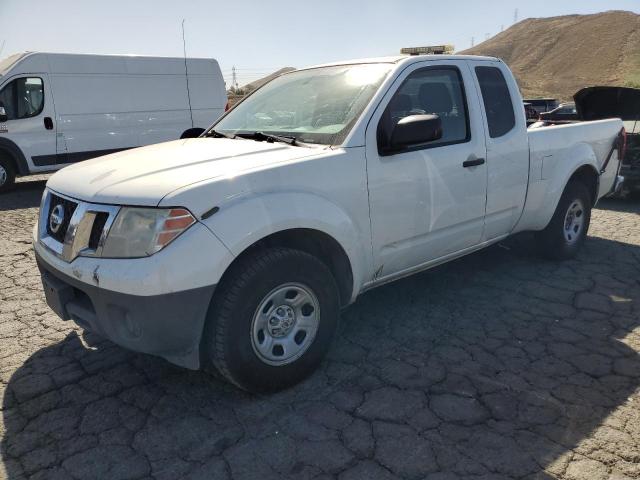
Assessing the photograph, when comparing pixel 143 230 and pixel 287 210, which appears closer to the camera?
pixel 143 230

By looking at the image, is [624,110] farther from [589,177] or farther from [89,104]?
[89,104]

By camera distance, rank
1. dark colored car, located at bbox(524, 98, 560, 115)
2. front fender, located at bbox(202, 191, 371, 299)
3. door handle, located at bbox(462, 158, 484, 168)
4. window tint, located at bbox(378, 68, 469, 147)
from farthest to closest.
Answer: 1. dark colored car, located at bbox(524, 98, 560, 115)
2. door handle, located at bbox(462, 158, 484, 168)
3. window tint, located at bbox(378, 68, 469, 147)
4. front fender, located at bbox(202, 191, 371, 299)

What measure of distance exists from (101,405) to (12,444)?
1.48 feet

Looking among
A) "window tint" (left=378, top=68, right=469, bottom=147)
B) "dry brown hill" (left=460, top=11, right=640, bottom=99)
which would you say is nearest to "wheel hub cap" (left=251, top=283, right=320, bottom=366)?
"window tint" (left=378, top=68, right=469, bottom=147)

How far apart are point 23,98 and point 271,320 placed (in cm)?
903

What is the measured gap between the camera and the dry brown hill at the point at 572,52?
5712 cm

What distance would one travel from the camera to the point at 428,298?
4246mm

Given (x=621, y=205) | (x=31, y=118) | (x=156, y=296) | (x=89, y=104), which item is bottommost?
(x=621, y=205)

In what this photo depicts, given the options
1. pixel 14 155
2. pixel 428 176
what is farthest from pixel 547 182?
pixel 14 155

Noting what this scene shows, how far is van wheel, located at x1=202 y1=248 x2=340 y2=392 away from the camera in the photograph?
8.41ft

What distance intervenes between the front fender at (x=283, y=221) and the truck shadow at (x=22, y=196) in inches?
290

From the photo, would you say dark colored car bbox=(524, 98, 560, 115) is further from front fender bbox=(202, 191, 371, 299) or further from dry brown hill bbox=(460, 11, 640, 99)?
dry brown hill bbox=(460, 11, 640, 99)

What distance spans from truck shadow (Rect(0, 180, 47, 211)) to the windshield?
6201 mm

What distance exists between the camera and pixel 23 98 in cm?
952
